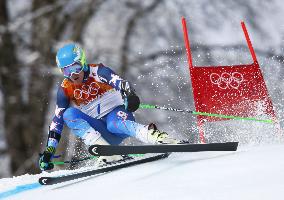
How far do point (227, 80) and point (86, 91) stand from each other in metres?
2.05

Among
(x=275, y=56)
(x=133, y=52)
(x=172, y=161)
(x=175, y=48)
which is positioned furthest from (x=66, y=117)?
(x=275, y=56)

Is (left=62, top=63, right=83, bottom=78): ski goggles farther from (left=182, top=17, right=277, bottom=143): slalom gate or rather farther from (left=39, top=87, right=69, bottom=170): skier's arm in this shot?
(left=182, top=17, right=277, bottom=143): slalom gate

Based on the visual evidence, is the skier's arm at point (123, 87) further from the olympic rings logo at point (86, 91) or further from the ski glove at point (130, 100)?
the olympic rings logo at point (86, 91)

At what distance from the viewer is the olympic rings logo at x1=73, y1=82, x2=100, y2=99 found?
5.61 meters

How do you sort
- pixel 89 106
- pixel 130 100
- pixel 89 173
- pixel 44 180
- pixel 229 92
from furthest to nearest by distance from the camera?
pixel 229 92, pixel 89 106, pixel 89 173, pixel 44 180, pixel 130 100

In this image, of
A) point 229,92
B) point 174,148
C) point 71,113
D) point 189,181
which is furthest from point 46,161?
point 229,92

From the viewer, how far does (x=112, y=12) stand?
12930mm

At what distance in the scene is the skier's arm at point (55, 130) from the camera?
5.63 metres

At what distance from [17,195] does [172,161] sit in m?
1.27

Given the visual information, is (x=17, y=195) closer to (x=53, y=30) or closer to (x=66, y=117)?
(x=66, y=117)

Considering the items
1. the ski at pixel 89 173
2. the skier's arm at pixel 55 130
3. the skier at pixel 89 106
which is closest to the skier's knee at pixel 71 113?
the skier at pixel 89 106

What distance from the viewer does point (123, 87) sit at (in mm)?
5176

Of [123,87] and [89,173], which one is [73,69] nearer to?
[123,87]

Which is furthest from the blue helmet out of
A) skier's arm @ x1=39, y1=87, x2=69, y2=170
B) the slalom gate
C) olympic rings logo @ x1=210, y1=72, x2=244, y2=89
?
olympic rings logo @ x1=210, y1=72, x2=244, y2=89
